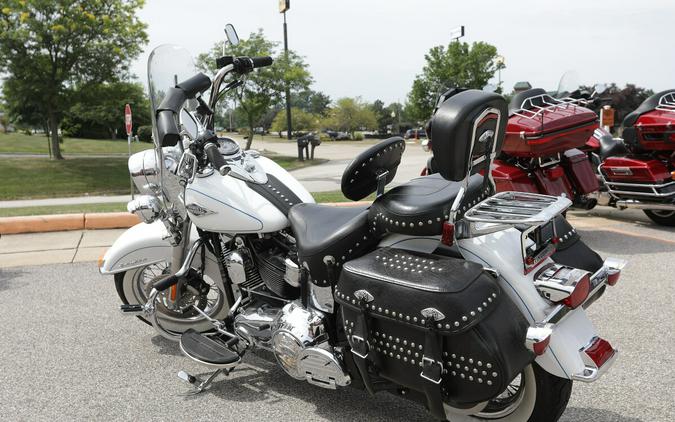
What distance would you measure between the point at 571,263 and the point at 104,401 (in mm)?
2435

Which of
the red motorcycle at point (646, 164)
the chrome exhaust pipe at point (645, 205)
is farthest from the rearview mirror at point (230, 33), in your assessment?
the chrome exhaust pipe at point (645, 205)

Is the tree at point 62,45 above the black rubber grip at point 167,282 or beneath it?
above

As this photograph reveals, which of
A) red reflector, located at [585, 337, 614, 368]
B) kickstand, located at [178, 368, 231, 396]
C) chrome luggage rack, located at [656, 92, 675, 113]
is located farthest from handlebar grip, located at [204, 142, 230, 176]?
chrome luggage rack, located at [656, 92, 675, 113]

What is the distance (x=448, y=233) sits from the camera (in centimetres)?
221

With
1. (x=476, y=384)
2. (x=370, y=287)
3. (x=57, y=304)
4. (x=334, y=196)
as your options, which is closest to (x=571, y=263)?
(x=476, y=384)

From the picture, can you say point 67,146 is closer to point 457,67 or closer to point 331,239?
point 457,67

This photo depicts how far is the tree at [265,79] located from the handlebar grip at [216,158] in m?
18.1

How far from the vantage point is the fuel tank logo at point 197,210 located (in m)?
2.92

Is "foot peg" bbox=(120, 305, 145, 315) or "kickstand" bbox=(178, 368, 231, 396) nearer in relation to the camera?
"kickstand" bbox=(178, 368, 231, 396)

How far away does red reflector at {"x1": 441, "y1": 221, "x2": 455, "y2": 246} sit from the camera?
7.22 feet

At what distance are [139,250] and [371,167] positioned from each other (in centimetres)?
170

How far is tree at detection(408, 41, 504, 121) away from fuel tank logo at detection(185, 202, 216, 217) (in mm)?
34908

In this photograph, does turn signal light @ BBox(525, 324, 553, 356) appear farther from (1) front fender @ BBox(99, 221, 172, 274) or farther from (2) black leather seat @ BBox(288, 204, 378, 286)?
(1) front fender @ BBox(99, 221, 172, 274)

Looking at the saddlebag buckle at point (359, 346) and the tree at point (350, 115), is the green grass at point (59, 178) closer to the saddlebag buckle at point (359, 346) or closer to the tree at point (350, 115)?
the saddlebag buckle at point (359, 346)
